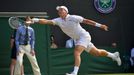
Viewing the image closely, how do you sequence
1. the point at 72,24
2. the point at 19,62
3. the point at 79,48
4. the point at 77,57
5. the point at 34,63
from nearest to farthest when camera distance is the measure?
the point at 77,57, the point at 79,48, the point at 72,24, the point at 19,62, the point at 34,63

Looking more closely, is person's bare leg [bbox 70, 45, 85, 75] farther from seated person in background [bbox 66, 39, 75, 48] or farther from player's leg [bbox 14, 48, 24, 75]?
seated person in background [bbox 66, 39, 75, 48]

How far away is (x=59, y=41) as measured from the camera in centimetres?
2192

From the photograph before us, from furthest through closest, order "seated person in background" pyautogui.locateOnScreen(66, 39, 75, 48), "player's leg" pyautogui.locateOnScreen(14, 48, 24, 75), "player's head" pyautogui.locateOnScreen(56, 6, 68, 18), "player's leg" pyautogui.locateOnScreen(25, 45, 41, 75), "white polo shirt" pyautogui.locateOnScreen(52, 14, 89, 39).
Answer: "seated person in background" pyautogui.locateOnScreen(66, 39, 75, 48), "player's leg" pyautogui.locateOnScreen(25, 45, 41, 75), "player's leg" pyautogui.locateOnScreen(14, 48, 24, 75), "white polo shirt" pyautogui.locateOnScreen(52, 14, 89, 39), "player's head" pyautogui.locateOnScreen(56, 6, 68, 18)

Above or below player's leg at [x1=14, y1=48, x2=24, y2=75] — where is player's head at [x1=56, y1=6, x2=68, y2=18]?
above

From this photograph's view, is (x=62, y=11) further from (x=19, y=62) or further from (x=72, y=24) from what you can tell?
(x=19, y=62)

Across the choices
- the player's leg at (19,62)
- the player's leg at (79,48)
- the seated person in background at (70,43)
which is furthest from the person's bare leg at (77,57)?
the seated person in background at (70,43)

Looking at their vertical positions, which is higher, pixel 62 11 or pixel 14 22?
pixel 62 11

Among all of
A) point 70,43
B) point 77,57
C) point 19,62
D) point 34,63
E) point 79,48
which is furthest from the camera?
point 70,43

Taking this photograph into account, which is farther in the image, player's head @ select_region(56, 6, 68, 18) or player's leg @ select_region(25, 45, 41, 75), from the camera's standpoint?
player's leg @ select_region(25, 45, 41, 75)

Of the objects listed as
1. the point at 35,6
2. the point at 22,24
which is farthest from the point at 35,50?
the point at 35,6

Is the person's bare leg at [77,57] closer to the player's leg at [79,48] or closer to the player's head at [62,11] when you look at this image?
the player's leg at [79,48]

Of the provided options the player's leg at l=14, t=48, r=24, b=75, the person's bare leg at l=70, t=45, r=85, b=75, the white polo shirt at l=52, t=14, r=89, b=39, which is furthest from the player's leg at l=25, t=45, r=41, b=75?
the person's bare leg at l=70, t=45, r=85, b=75

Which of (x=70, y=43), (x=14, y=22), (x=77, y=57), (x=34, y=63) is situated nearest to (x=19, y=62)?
(x=34, y=63)

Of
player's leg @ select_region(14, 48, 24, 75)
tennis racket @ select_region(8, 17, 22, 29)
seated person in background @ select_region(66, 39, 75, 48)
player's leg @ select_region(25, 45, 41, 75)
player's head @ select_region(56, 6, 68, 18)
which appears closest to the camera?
player's head @ select_region(56, 6, 68, 18)
